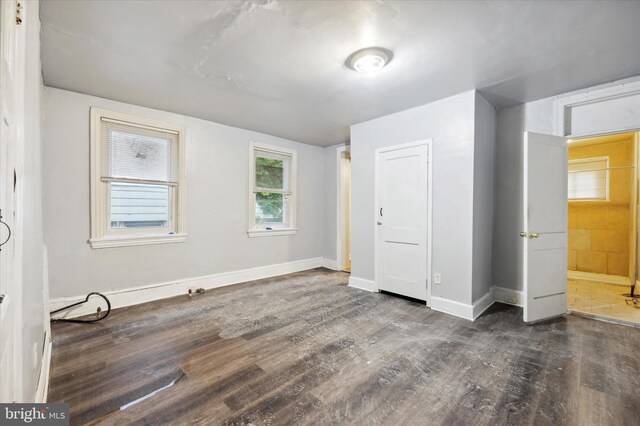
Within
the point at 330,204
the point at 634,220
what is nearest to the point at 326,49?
the point at 330,204

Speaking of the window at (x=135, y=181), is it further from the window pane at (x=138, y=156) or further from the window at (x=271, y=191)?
the window at (x=271, y=191)

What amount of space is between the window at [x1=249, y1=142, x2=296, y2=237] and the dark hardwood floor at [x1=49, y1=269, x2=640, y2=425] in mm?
1903

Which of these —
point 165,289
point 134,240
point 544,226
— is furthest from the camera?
point 165,289

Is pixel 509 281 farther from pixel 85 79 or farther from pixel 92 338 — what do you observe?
pixel 85 79

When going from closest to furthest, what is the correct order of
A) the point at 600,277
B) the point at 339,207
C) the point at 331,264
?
the point at 600,277 → the point at 339,207 → the point at 331,264

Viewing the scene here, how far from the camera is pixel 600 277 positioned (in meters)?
4.54

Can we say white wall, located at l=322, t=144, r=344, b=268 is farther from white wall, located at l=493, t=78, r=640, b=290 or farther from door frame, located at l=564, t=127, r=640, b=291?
door frame, located at l=564, t=127, r=640, b=291

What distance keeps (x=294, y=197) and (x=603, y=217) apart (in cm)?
533

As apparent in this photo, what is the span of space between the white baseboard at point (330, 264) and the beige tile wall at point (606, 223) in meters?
4.25

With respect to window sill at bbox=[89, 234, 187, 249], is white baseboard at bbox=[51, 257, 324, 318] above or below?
below

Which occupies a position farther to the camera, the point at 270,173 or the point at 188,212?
the point at 270,173

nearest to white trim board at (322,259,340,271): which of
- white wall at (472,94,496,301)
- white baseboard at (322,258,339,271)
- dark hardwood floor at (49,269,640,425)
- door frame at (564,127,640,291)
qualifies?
white baseboard at (322,258,339,271)

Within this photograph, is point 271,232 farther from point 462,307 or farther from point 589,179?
point 589,179

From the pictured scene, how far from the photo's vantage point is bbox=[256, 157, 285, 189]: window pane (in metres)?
4.80
